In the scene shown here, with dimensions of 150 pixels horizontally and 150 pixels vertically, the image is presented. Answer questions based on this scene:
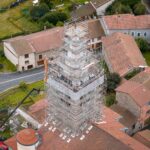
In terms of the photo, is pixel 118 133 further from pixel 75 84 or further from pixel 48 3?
pixel 48 3

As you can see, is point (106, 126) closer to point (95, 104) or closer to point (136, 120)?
point (95, 104)

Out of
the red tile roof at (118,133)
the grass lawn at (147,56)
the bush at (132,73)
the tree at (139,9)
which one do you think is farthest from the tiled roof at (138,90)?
the tree at (139,9)

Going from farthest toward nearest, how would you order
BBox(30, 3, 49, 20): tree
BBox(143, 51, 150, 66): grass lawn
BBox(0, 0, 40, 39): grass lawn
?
BBox(30, 3, 49, 20): tree < BBox(0, 0, 40, 39): grass lawn < BBox(143, 51, 150, 66): grass lawn

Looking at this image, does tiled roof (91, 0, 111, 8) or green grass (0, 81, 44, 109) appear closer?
green grass (0, 81, 44, 109)

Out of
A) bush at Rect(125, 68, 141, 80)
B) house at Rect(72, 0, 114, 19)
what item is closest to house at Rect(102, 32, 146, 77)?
bush at Rect(125, 68, 141, 80)

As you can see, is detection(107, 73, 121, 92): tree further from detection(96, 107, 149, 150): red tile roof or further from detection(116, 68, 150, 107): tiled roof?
detection(96, 107, 149, 150): red tile roof

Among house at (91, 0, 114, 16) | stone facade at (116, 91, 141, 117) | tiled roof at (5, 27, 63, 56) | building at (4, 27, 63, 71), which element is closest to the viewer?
stone facade at (116, 91, 141, 117)

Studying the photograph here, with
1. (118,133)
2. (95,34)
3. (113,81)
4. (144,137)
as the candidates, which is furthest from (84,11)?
(118,133)

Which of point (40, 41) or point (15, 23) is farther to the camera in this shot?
point (15, 23)
